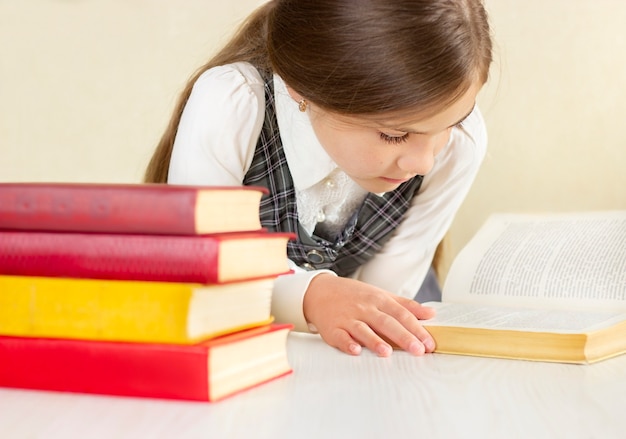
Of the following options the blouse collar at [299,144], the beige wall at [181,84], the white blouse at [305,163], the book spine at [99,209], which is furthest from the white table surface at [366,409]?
the beige wall at [181,84]

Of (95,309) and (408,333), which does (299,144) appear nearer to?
(408,333)

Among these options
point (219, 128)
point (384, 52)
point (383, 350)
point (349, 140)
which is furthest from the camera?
point (219, 128)

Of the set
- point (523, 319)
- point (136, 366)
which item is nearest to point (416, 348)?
point (523, 319)

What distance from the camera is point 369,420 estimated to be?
1.54 feet

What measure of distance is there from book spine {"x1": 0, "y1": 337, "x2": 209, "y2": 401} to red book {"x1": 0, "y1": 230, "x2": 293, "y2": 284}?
43mm

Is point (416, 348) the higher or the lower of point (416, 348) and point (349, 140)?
the lower

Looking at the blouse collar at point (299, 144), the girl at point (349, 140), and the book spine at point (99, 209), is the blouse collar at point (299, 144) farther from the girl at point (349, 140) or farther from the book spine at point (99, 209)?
the book spine at point (99, 209)

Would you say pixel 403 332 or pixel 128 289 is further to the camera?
pixel 403 332

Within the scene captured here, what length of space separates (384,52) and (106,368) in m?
0.49

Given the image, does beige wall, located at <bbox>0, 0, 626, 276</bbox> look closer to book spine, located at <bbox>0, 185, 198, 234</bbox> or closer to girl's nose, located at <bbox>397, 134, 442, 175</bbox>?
girl's nose, located at <bbox>397, 134, 442, 175</bbox>

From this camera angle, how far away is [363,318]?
73 cm

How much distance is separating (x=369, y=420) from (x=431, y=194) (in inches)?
34.0

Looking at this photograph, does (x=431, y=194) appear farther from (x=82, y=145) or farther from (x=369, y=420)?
(x=82, y=145)

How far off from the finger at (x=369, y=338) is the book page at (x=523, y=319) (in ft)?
0.17
